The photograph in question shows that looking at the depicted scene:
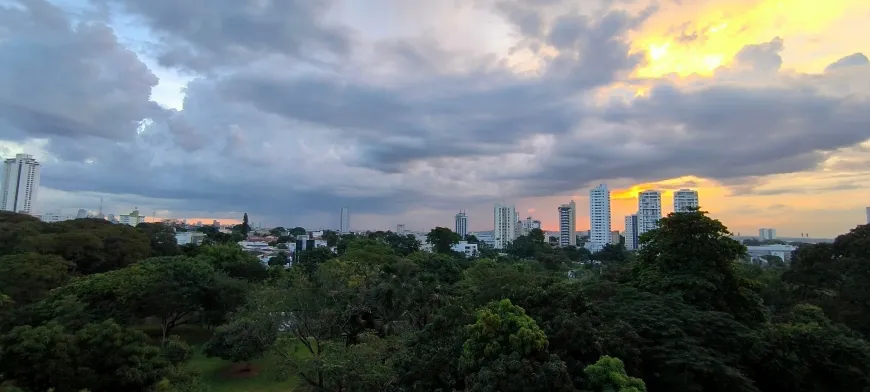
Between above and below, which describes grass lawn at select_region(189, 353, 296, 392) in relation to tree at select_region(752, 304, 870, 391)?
below

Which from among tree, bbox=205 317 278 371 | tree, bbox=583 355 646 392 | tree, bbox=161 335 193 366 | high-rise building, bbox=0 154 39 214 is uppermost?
high-rise building, bbox=0 154 39 214

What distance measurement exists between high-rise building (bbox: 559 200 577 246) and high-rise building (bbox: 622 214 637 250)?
12.6 metres

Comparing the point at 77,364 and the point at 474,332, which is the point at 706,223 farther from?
the point at 77,364

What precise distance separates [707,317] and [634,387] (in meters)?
5.95

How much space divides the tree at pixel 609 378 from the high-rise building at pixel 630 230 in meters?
112

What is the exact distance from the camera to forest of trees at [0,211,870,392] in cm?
967

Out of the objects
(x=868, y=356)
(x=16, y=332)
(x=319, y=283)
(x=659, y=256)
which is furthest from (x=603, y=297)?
(x=16, y=332)

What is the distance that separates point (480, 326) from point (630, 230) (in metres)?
118

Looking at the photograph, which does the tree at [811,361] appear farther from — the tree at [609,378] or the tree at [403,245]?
the tree at [403,245]

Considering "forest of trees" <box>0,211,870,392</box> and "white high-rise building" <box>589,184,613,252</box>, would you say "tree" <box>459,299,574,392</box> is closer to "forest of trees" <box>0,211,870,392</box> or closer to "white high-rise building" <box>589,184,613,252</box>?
"forest of trees" <box>0,211,870,392</box>

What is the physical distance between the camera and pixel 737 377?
10070mm

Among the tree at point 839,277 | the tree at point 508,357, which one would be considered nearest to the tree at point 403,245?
the tree at point 839,277

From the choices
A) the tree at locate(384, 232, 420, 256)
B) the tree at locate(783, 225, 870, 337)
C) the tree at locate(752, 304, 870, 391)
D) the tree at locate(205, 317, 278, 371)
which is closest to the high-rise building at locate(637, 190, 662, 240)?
the tree at locate(384, 232, 420, 256)

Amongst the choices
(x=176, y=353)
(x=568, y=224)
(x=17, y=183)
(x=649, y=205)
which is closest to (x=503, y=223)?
(x=568, y=224)
